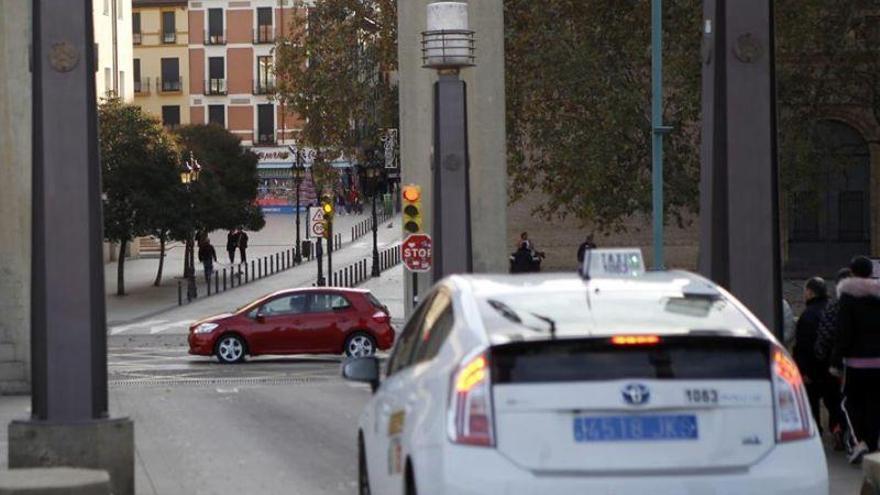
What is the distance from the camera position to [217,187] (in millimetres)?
70125

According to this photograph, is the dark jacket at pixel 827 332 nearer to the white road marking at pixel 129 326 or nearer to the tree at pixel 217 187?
the white road marking at pixel 129 326

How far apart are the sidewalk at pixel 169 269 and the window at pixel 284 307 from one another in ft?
53.2


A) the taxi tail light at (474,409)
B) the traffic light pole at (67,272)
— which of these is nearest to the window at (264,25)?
the traffic light pole at (67,272)

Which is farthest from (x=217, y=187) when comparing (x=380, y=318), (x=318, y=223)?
(x=380, y=318)

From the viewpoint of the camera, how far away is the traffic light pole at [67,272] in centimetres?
1274

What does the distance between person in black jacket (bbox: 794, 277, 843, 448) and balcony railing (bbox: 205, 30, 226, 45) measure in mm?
101045

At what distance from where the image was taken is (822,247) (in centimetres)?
5847

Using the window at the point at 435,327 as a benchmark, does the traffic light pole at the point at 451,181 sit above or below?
above

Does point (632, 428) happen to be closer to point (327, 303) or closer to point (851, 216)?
point (327, 303)

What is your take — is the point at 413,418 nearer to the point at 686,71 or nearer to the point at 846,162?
the point at 686,71

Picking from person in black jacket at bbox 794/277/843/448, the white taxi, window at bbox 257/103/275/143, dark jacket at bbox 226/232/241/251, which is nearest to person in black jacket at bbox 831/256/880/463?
person in black jacket at bbox 794/277/843/448

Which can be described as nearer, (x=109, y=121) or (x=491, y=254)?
(x=491, y=254)

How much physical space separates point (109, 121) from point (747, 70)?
5592 centimetres

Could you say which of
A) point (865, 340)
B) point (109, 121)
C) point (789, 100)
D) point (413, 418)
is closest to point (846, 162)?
point (789, 100)
